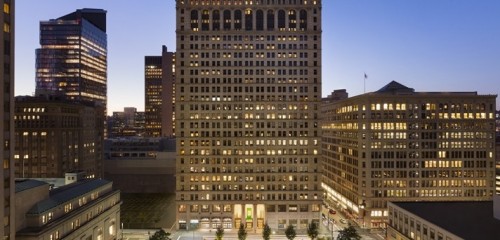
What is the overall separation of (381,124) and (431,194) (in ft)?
83.6

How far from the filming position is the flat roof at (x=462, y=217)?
7431 cm

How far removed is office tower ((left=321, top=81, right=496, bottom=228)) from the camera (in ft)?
441

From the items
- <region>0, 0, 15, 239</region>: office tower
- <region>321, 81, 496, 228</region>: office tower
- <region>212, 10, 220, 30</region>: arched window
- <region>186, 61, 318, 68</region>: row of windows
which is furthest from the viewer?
<region>212, 10, 220, 30</region>: arched window

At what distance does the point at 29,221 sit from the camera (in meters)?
78.8

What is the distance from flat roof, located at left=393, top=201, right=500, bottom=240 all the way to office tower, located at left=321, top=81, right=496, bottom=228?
35.3 m

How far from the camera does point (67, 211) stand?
296 feet

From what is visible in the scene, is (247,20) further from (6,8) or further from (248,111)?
(6,8)

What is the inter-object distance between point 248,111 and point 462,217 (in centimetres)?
6849

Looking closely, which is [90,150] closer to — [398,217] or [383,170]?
[383,170]

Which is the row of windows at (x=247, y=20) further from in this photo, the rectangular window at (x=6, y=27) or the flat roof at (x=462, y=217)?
the rectangular window at (x=6, y=27)

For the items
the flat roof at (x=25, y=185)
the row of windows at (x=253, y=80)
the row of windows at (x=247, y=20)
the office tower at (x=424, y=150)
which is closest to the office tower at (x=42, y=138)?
the row of windows at (x=253, y=80)

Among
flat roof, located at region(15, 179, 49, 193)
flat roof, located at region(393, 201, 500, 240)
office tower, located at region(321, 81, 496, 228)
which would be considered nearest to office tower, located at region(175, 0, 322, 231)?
office tower, located at region(321, 81, 496, 228)

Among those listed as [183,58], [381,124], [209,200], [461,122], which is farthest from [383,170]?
[183,58]

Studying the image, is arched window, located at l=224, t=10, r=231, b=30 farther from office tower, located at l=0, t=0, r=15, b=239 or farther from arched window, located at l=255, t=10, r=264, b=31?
office tower, located at l=0, t=0, r=15, b=239
